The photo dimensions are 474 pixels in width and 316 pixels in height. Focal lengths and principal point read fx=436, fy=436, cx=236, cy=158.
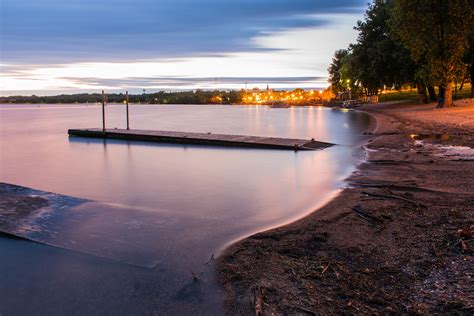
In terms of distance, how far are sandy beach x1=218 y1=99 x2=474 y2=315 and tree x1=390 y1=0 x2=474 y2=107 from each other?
2747cm

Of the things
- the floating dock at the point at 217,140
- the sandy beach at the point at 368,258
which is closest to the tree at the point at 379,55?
the floating dock at the point at 217,140

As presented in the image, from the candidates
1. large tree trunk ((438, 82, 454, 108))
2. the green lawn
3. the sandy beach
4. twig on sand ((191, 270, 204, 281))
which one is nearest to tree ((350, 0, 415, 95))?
large tree trunk ((438, 82, 454, 108))

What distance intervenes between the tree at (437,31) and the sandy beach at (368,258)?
90.1 ft

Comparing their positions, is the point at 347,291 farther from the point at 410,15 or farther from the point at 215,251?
the point at 410,15

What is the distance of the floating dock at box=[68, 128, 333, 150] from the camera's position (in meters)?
19.1

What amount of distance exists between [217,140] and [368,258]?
51.6 ft

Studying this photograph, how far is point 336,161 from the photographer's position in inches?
617

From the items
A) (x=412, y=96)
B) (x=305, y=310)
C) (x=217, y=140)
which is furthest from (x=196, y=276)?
(x=412, y=96)

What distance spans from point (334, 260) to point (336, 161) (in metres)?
10.3

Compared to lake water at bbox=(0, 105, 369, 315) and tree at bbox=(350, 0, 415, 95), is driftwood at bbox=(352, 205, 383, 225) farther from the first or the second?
tree at bbox=(350, 0, 415, 95)

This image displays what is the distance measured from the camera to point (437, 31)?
1342 inches

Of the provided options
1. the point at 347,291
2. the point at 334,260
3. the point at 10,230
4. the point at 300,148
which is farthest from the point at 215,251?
the point at 300,148

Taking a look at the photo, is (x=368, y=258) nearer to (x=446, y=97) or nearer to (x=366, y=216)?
(x=366, y=216)

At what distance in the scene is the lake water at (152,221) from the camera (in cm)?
543
